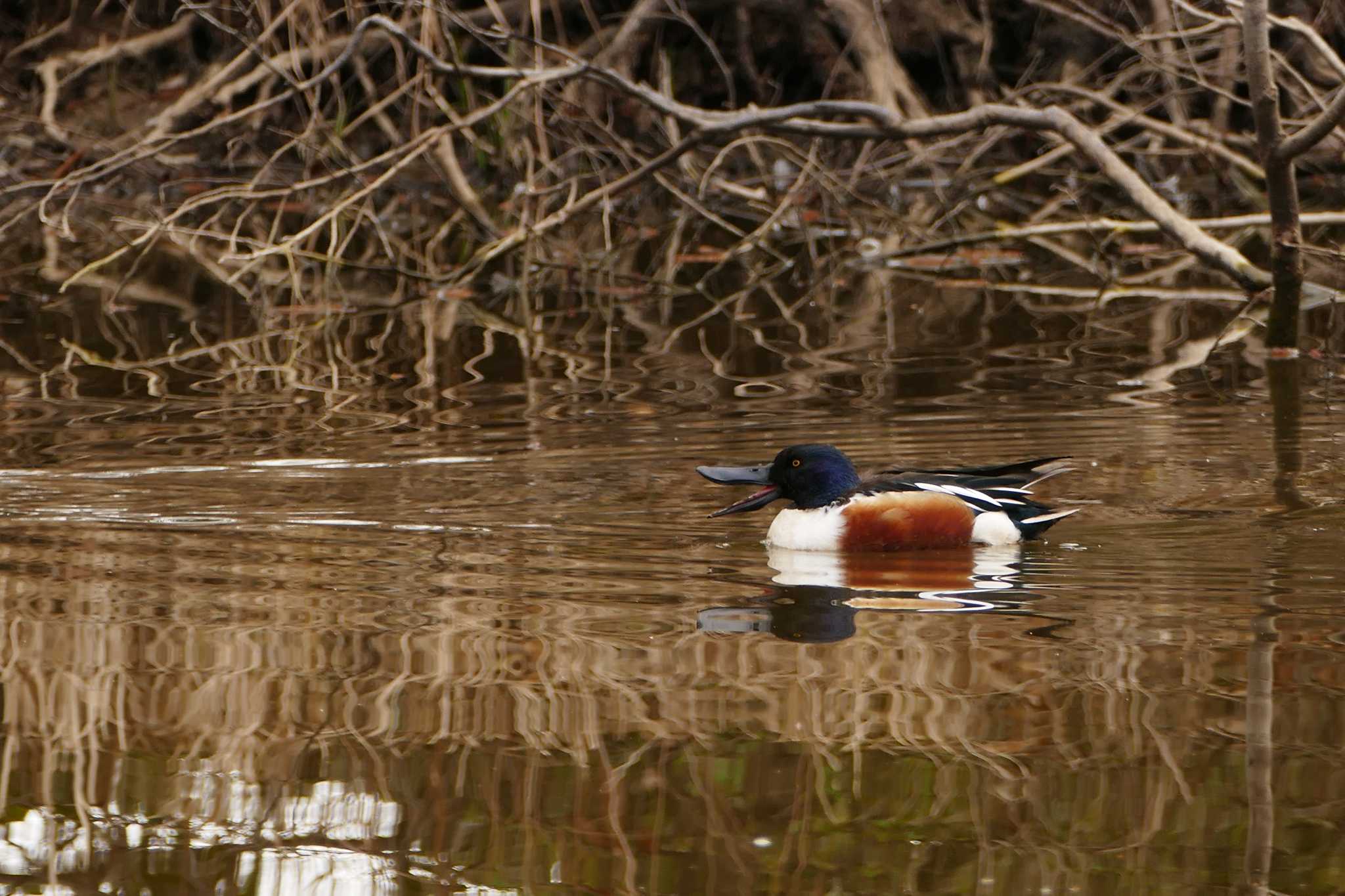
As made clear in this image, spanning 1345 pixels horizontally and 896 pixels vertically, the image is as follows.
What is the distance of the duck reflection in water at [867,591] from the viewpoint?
452 cm

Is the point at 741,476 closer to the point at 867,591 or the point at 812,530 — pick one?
the point at 812,530

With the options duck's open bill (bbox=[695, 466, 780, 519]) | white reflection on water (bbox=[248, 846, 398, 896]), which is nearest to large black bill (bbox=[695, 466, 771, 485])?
duck's open bill (bbox=[695, 466, 780, 519])

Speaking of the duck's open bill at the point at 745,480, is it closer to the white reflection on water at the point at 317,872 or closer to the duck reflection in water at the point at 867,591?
the duck reflection in water at the point at 867,591

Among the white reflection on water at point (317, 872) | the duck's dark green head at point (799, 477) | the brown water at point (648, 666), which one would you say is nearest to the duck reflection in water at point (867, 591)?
the brown water at point (648, 666)

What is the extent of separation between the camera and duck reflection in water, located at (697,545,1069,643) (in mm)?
4520

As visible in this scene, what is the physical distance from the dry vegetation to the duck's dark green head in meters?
2.57

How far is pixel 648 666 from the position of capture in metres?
4.16

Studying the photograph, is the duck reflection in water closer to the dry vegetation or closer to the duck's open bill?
the duck's open bill

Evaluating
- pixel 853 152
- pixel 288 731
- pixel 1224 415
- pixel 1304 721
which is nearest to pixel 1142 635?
pixel 1304 721

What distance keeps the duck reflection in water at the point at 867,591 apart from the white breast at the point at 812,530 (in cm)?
3

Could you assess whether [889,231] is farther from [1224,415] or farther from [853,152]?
[1224,415]

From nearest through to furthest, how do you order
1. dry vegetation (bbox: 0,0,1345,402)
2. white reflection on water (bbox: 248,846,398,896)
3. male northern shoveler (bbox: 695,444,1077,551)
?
white reflection on water (bbox: 248,846,398,896)
male northern shoveler (bbox: 695,444,1077,551)
dry vegetation (bbox: 0,0,1345,402)

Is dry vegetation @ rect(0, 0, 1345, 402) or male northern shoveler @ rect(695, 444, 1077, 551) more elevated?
dry vegetation @ rect(0, 0, 1345, 402)

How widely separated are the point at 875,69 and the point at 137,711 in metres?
10.00
